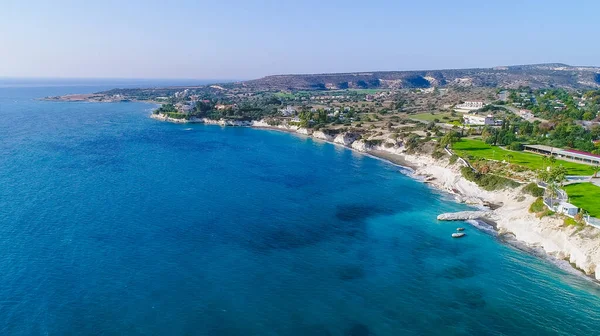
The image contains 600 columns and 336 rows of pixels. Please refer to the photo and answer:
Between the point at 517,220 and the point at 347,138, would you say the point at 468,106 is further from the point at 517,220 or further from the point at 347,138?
the point at 517,220

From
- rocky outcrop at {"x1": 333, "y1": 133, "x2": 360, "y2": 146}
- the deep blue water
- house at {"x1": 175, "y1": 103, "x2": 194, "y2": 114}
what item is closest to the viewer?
the deep blue water

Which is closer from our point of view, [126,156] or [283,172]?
[283,172]

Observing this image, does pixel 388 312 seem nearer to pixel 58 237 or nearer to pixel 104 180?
pixel 58 237

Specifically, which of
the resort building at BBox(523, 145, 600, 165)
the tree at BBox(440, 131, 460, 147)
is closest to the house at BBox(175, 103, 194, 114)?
the tree at BBox(440, 131, 460, 147)

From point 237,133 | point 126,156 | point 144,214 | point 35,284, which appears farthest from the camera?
point 237,133

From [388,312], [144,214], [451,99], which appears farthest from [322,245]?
[451,99]

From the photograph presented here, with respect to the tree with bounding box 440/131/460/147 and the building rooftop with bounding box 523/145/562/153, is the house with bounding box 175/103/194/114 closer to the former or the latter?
the tree with bounding box 440/131/460/147

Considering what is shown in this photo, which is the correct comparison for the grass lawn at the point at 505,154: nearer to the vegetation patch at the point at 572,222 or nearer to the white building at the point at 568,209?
the white building at the point at 568,209
